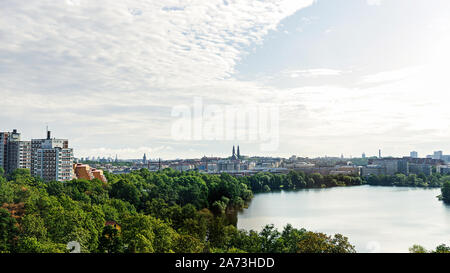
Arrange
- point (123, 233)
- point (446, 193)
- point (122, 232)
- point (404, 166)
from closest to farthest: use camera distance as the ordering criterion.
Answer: point (123, 233)
point (122, 232)
point (446, 193)
point (404, 166)

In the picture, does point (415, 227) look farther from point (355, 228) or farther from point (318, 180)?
point (318, 180)

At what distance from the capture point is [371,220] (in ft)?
28.1

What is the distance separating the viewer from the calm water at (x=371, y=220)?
6508mm

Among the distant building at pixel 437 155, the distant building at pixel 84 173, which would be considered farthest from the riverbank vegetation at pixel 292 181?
the distant building at pixel 84 173

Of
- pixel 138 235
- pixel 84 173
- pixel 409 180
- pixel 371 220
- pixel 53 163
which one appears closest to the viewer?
pixel 138 235

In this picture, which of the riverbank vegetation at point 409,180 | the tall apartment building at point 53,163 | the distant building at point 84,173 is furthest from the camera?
the riverbank vegetation at point 409,180

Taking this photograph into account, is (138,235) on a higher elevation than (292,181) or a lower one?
higher

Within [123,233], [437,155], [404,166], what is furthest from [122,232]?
[437,155]

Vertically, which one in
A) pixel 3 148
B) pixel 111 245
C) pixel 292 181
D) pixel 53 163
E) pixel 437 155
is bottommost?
pixel 292 181

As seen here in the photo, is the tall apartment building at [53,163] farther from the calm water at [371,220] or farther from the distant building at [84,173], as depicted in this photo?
the calm water at [371,220]

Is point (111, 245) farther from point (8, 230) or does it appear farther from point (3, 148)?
point (3, 148)

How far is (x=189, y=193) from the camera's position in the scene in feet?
31.0
